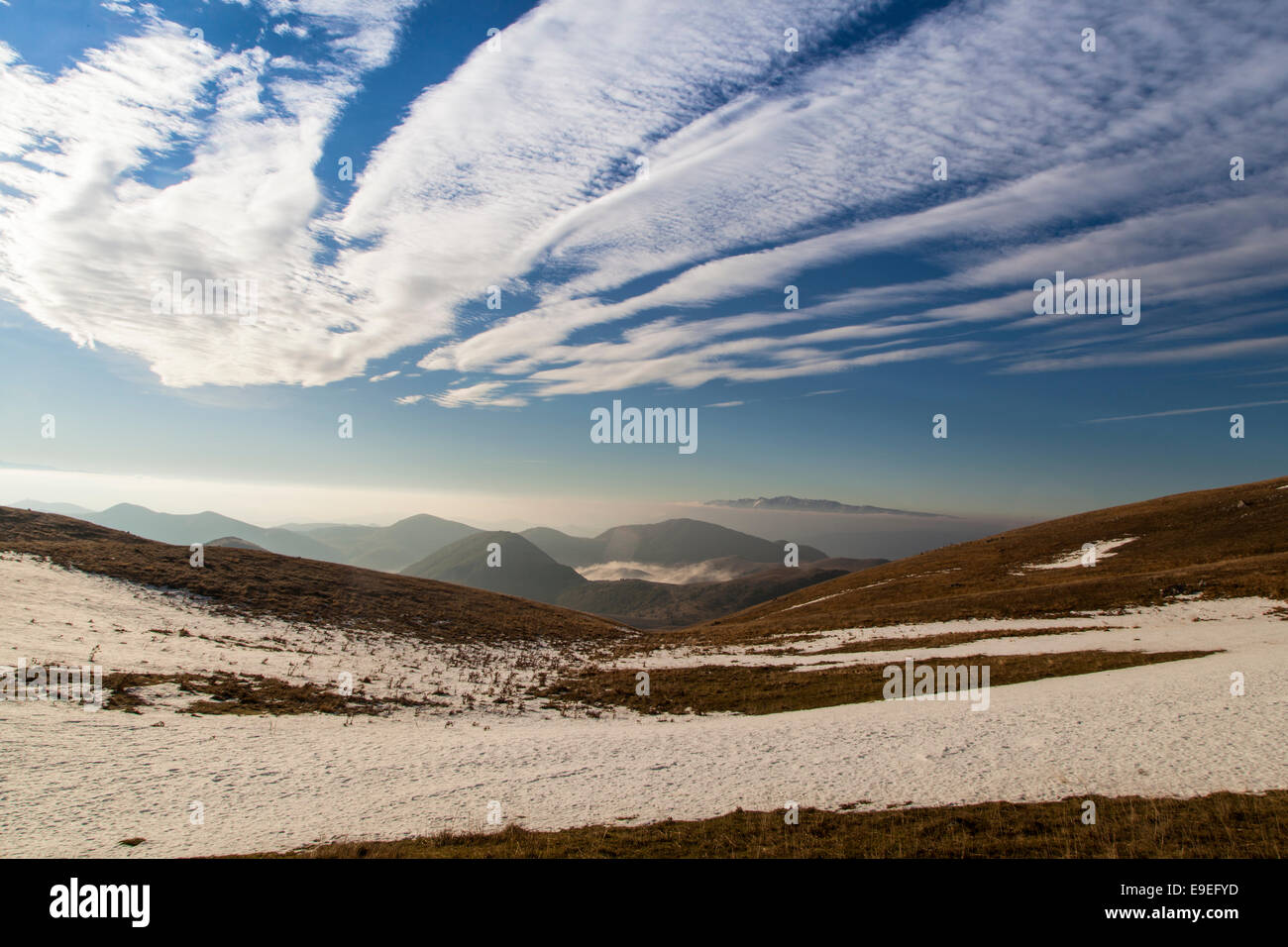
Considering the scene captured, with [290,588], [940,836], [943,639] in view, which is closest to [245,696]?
[940,836]

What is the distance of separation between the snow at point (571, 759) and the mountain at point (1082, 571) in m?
17.4

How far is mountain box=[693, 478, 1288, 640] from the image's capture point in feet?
145

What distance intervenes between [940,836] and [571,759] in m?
12.2

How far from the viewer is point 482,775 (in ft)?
57.0

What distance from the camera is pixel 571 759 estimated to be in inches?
760

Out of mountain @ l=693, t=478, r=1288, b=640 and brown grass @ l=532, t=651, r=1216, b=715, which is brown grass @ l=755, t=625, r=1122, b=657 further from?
mountain @ l=693, t=478, r=1288, b=640

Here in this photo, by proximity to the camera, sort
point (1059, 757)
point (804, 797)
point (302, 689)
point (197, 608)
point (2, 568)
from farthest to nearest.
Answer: point (197, 608), point (2, 568), point (302, 689), point (1059, 757), point (804, 797)

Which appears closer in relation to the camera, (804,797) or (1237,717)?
(804,797)

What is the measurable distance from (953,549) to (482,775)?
96.4 metres

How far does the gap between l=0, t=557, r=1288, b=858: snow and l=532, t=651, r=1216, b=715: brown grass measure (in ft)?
5.66
